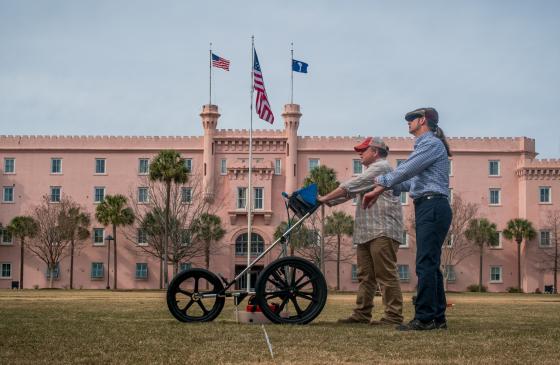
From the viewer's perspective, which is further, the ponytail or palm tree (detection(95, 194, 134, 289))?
palm tree (detection(95, 194, 134, 289))

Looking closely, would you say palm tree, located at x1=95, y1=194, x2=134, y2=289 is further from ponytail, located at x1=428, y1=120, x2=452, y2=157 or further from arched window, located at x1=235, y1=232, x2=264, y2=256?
ponytail, located at x1=428, y1=120, x2=452, y2=157

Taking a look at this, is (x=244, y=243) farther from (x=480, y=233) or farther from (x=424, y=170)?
(x=424, y=170)

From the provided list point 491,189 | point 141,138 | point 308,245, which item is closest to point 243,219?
point 308,245

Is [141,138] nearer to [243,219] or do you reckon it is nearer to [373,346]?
[243,219]

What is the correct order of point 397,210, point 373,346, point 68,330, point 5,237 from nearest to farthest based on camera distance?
point 373,346, point 68,330, point 397,210, point 5,237

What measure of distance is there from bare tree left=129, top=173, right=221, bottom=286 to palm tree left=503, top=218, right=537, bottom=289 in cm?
2308

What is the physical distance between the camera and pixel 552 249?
67.2m

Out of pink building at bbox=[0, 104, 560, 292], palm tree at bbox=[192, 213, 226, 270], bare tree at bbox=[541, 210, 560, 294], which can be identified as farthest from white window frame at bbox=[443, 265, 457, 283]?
palm tree at bbox=[192, 213, 226, 270]

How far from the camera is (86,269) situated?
2645 inches

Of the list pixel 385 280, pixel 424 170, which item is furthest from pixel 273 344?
pixel 424 170

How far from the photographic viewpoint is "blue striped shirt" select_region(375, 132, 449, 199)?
8203mm

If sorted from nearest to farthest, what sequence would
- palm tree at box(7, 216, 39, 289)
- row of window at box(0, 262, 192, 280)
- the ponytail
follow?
the ponytail, palm tree at box(7, 216, 39, 289), row of window at box(0, 262, 192, 280)

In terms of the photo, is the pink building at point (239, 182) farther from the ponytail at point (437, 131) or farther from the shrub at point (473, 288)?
the ponytail at point (437, 131)

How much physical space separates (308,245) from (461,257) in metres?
12.9
